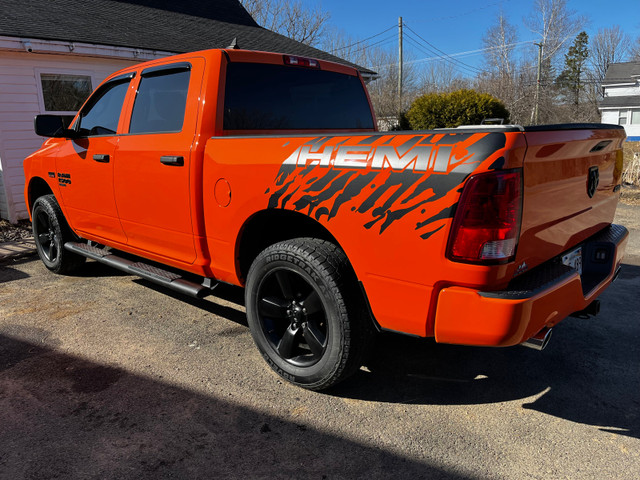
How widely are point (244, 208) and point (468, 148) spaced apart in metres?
1.41

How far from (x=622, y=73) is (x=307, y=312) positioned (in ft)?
164

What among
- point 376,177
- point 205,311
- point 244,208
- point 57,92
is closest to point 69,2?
point 57,92

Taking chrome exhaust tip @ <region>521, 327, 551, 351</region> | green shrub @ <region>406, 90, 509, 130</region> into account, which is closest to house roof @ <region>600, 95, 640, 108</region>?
green shrub @ <region>406, 90, 509, 130</region>

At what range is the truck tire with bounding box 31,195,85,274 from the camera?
16.7 feet

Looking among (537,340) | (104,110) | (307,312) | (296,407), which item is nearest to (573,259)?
(537,340)

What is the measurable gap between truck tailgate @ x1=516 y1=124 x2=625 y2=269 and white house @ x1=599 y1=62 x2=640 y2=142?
39.6 m

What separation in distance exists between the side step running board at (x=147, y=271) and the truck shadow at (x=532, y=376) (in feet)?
3.99

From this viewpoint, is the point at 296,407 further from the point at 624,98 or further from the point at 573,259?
the point at 624,98

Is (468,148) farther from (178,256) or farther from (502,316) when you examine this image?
(178,256)

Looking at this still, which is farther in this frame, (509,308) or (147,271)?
(147,271)

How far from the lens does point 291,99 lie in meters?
3.82

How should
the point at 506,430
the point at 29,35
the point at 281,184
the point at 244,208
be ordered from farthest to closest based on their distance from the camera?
the point at 29,35 < the point at 244,208 < the point at 281,184 < the point at 506,430

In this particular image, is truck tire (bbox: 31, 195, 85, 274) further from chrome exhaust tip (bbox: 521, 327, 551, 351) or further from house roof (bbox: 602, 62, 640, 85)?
house roof (bbox: 602, 62, 640, 85)

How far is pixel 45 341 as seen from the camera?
3.73 meters
